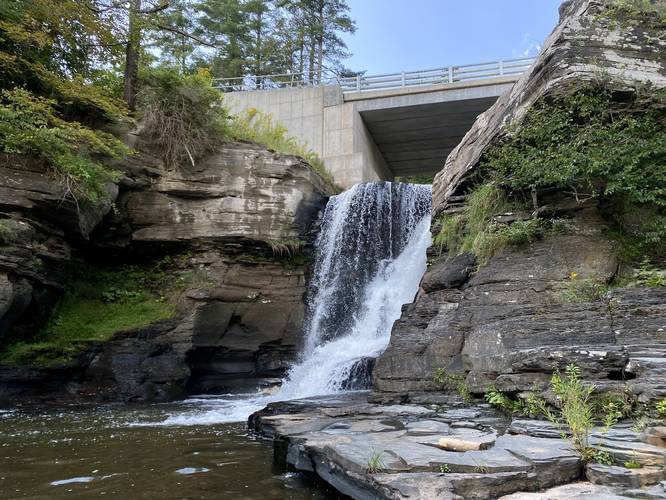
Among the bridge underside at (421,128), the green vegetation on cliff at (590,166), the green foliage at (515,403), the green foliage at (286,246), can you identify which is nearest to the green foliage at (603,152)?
the green vegetation on cliff at (590,166)

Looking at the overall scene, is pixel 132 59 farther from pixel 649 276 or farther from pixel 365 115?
pixel 649 276

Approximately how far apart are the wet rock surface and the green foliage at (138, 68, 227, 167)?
9.95 meters

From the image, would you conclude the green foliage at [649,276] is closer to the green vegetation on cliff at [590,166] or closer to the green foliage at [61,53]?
the green vegetation on cliff at [590,166]

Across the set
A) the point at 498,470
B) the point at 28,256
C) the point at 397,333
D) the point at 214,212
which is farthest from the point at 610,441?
the point at 214,212

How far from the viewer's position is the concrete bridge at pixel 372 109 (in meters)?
19.9

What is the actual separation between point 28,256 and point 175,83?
21.6 feet

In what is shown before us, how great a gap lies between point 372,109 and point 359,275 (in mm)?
8897

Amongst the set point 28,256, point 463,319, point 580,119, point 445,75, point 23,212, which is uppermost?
point 445,75

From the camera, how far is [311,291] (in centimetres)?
1451

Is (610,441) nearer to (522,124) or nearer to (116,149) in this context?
(522,124)

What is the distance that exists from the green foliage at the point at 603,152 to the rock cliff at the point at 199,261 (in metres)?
7.17

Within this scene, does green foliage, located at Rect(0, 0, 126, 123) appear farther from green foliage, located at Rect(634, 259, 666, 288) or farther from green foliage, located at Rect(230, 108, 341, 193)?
green foliage, located at Rect(634, 259, 666, 288)

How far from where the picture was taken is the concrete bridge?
65.3ft

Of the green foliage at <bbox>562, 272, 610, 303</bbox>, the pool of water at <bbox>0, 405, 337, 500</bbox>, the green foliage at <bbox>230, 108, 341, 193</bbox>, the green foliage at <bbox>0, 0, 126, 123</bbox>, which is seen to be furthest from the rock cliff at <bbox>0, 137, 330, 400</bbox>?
the green foliage at <bbox>562, 272, 610, 303</bbox>
